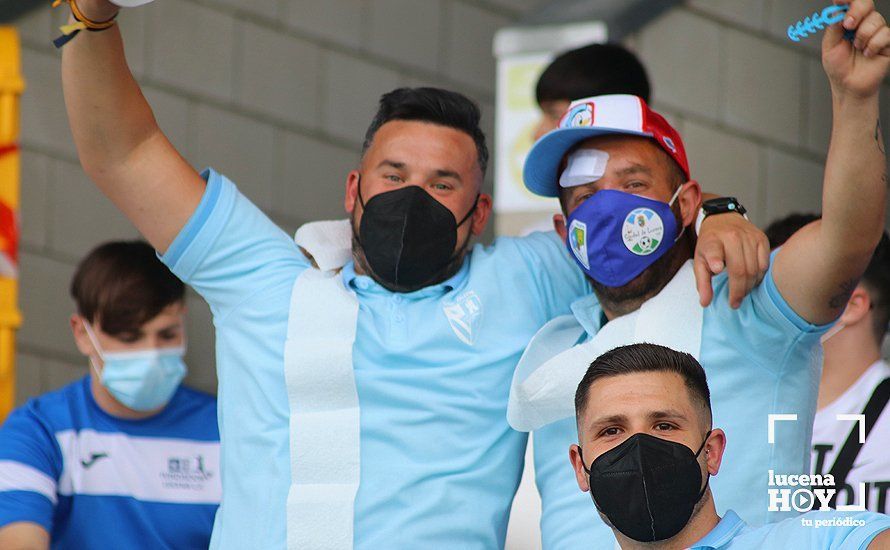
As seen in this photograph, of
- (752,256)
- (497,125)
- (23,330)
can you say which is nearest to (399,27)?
(497,125)

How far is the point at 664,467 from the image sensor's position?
2.20m

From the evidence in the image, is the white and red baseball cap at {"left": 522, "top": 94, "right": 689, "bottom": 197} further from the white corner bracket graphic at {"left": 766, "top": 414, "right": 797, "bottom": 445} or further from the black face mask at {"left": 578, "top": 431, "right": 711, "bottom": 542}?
the black face mask at {"left": 578, "top": 431, "right": 711, "bottom": 542}

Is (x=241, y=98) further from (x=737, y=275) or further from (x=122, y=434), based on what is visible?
(x=737, y=275)

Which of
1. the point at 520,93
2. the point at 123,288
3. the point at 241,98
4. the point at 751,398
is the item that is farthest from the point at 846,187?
the point at 241,98

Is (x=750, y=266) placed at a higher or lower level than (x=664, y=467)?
higher

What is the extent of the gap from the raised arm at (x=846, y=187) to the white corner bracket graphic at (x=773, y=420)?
19 centimetres

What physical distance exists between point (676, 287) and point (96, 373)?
6.33ft

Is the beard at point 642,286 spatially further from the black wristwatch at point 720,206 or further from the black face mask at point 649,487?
the black face mask at point 649,487

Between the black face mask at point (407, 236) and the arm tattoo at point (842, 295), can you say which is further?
the black face mask at point (407, 236)

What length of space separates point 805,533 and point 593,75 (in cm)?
189

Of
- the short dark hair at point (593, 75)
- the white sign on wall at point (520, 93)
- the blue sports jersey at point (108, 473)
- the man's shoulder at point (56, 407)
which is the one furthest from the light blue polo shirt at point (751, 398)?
the white sign on wall at point (520, 93)

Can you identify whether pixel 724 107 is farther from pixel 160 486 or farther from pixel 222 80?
pixel 160 486

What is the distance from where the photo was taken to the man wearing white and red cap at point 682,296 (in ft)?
7.84

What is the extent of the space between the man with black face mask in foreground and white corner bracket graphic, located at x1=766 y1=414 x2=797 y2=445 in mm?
273
